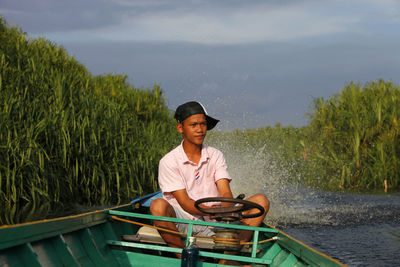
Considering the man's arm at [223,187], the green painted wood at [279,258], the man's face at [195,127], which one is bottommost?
the green painted wood at [279,258]

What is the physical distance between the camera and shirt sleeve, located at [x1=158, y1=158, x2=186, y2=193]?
3.91m

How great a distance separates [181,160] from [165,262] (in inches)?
35.9

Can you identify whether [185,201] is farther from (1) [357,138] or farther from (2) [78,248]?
(1) [357,138]

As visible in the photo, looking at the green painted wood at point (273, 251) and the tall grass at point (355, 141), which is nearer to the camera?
the green painted wood at point (273, 251)

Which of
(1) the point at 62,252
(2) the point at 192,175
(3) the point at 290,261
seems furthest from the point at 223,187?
(1) the point at 62,252

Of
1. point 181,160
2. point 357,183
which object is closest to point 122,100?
point 357,183

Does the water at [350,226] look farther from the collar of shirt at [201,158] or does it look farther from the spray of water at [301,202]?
the collar of shirt at [201,158]

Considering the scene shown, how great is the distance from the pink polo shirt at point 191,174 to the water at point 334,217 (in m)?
3.11

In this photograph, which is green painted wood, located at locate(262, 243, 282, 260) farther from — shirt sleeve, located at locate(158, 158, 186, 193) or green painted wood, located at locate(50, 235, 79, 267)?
green painted wood, located at locate(50, 235, 79, 267)

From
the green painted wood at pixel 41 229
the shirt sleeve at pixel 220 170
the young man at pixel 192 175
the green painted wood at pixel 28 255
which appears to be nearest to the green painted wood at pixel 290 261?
the young man at pixel 192 175

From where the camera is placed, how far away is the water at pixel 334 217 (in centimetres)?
687

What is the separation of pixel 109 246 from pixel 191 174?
0.96 m

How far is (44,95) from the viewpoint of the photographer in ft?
27.3

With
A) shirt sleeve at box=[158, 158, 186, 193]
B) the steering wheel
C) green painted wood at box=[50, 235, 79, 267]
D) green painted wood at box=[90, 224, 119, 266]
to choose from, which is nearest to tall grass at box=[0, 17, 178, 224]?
green painted wood at box=[90, 224, 119, 266]
